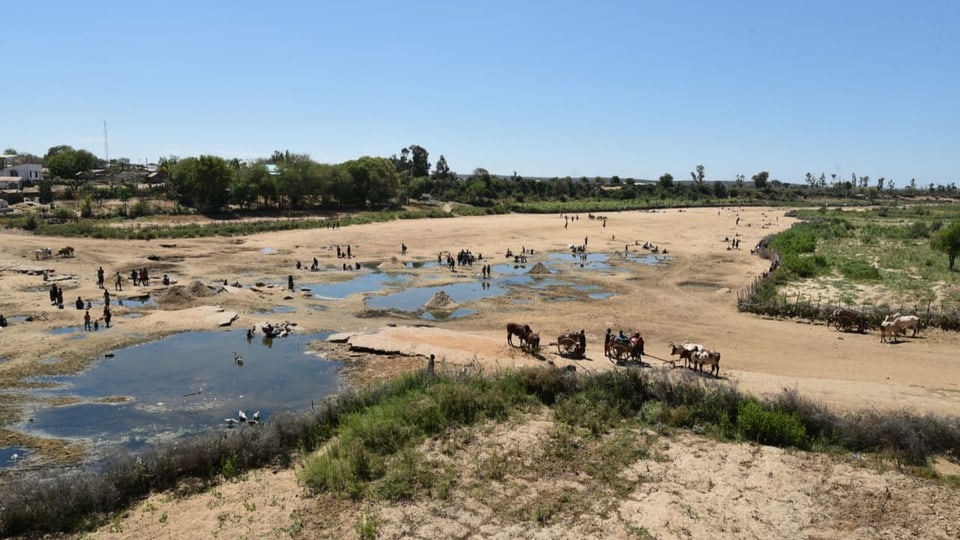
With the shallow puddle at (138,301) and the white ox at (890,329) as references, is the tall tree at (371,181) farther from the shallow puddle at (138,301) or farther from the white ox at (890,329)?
the white ox at (890,329)

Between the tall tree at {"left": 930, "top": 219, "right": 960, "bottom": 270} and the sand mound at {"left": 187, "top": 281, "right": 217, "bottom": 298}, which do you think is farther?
the tall tree at {"left": 930, "top": 219, "right": 960, "bottom": 270}

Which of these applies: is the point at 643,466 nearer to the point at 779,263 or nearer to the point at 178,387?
the point at 178,387

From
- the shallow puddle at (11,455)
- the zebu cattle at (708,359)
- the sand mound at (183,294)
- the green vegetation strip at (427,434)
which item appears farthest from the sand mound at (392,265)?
the shallow puddle at (11,455)

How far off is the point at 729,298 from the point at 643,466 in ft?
80.3

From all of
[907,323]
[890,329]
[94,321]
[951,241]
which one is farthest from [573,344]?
[951,241]

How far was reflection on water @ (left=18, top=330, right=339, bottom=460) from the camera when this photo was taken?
671 inches

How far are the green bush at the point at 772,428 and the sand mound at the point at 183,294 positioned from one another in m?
27.6

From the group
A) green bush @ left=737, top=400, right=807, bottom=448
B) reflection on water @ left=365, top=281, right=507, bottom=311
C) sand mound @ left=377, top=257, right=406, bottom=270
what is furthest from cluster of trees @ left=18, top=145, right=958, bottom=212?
green bush @ left=737, top=400, right=807, bottom=448

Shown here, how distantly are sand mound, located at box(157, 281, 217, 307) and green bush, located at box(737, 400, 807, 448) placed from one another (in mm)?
27564

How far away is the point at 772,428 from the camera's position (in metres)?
14.5

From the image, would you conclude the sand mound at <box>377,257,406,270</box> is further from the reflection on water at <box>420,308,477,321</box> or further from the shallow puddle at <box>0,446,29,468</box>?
the shallow puddle at <box>0,446,29,468</box>

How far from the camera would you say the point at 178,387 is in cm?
2041

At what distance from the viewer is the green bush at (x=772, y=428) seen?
14.3m

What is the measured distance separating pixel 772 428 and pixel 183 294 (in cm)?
2919
